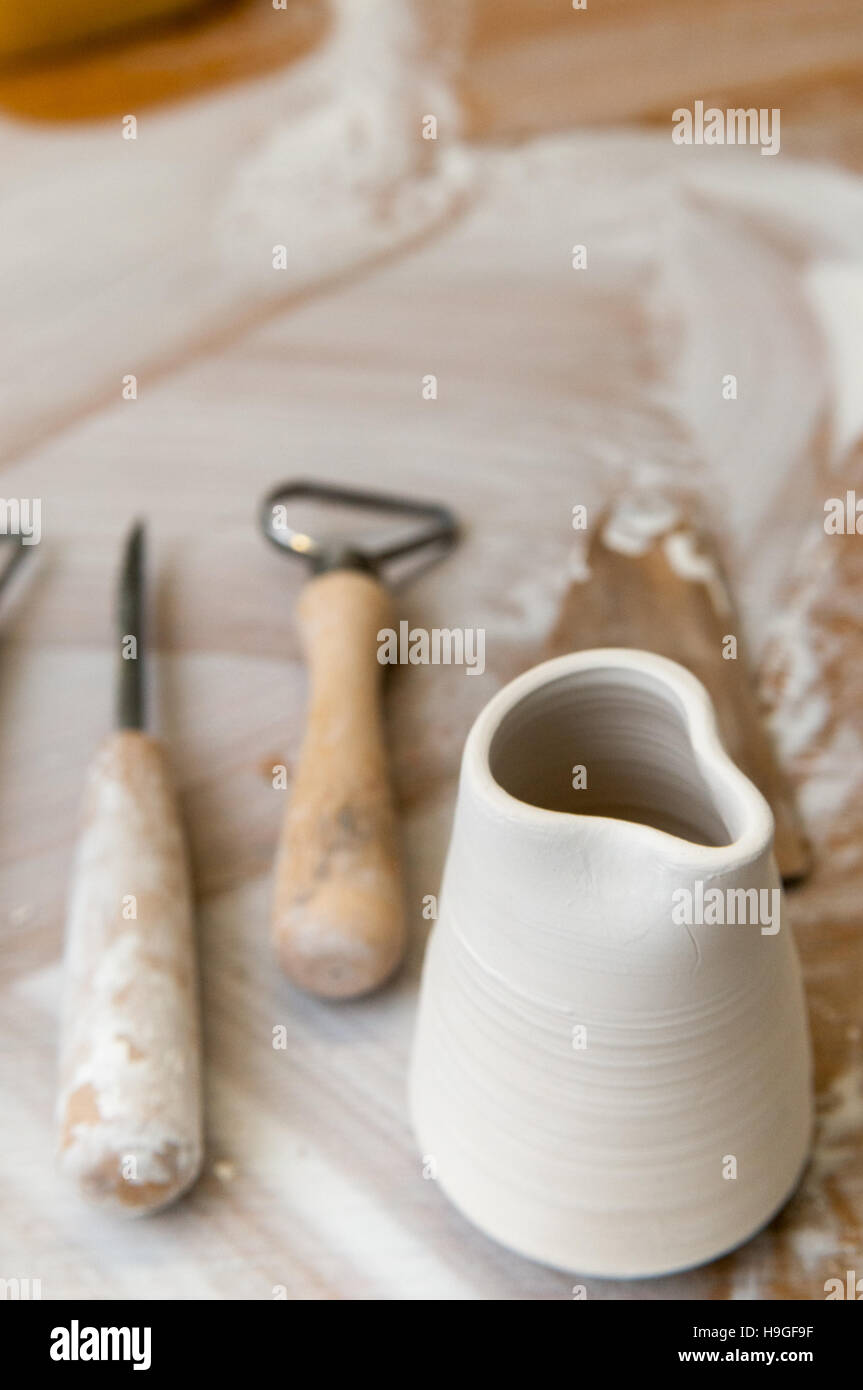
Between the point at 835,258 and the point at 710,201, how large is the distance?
106 mm

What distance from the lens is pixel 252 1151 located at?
0.45m

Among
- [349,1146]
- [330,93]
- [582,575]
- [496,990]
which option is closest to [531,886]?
[496,990]

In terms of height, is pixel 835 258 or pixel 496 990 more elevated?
pixel 835 258

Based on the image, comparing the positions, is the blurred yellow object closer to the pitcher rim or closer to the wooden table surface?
the wooden table surface

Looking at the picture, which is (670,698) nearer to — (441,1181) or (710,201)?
(441,1181)

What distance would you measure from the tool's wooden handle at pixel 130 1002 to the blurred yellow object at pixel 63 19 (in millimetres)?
706

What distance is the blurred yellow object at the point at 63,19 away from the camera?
0.98 metres

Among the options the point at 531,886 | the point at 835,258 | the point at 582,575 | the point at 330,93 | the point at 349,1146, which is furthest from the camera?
the point at 330,93

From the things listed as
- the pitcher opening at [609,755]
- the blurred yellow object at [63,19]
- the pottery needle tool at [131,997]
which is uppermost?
the blurred yellow object at [63,19]

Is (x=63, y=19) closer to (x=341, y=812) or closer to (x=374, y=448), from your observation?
(x=374, y=448)

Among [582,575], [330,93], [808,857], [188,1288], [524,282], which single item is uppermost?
[330,93]

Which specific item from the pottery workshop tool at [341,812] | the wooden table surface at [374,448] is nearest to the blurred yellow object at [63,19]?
the wooden table surface at [374,448]

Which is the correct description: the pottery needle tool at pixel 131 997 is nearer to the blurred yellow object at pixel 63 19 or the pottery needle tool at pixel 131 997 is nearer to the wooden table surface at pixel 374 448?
the wooden table surface at pixel 374 448

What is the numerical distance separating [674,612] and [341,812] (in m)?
0.20
